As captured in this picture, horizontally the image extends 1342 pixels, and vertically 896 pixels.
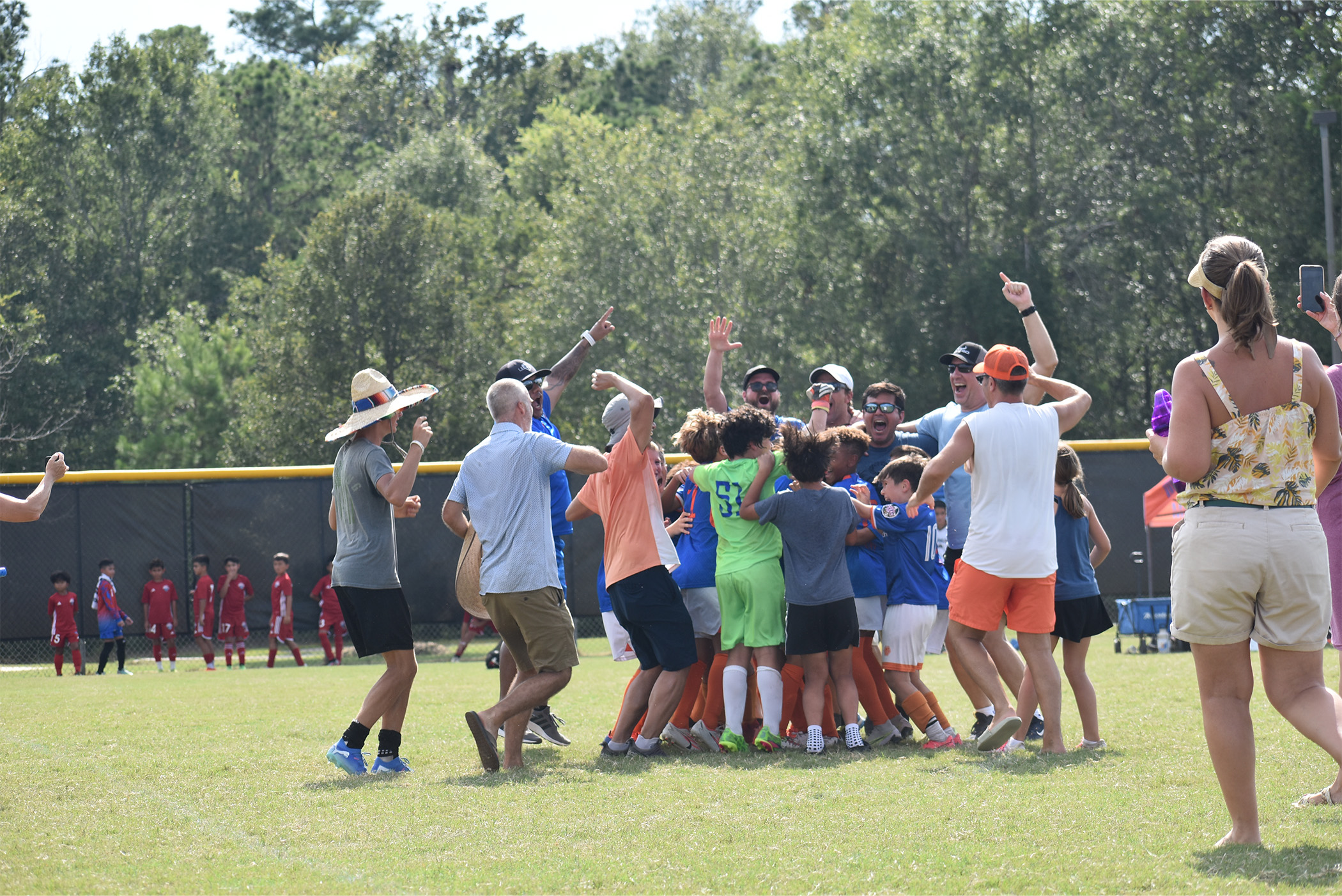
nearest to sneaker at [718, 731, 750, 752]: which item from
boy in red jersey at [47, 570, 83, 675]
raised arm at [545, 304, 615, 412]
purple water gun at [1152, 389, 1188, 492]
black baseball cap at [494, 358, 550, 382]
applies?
raised arm at [545, 304, 615, 412]

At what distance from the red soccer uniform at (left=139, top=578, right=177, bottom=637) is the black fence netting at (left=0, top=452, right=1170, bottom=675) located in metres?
0.33

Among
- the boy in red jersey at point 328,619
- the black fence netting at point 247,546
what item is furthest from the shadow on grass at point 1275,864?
the boy in red jersey at point 328,619

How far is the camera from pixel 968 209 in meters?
31.6

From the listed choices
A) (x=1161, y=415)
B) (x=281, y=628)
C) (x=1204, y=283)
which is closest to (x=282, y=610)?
(x=281, y=628)

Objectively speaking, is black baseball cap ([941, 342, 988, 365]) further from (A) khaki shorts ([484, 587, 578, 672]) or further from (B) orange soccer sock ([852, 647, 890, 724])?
(A) khaki shorts ([484, 587, 578, 672])

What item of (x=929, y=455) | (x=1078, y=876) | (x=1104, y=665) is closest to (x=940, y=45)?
(x=1104, y=665)

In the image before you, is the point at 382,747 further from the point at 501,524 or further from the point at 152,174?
the point at 152,174

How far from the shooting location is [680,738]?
→ 24.7ft

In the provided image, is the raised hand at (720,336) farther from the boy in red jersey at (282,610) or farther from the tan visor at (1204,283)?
the boy in red jersey at (282,610)

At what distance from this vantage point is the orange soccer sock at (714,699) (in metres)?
7.59

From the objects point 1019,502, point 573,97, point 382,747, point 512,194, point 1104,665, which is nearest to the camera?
point 1019,502

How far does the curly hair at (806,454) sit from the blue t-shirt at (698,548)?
61cm

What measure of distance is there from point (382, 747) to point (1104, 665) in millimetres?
8129

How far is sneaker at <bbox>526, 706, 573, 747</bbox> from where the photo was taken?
26.3 feet
